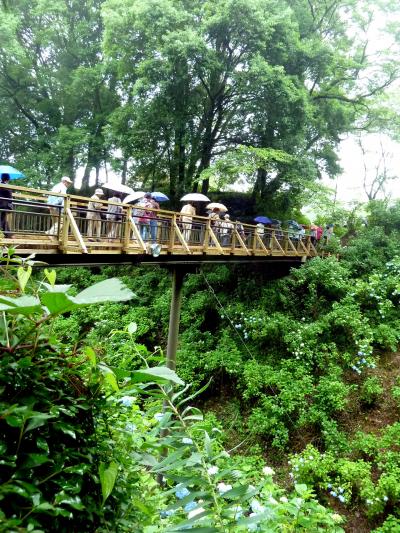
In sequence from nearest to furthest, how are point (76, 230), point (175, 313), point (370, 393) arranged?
point (76, 230) → point (175, 313) → point (370, 393)

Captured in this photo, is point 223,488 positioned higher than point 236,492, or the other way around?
point 236,492

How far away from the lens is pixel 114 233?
5539 mm

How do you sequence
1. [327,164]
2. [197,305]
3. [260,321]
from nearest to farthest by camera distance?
A: [260,321]
[197,305]
[327,164]

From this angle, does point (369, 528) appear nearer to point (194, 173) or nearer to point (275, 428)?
point (275, 428)

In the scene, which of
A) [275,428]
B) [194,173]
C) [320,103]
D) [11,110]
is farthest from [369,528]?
[11,110]

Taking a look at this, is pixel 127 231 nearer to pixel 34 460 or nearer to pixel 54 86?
pixel 34 460

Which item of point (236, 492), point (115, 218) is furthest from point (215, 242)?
point (236, 492)

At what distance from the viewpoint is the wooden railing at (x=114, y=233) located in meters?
4.18

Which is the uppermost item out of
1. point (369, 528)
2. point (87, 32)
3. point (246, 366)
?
point (87, 32)

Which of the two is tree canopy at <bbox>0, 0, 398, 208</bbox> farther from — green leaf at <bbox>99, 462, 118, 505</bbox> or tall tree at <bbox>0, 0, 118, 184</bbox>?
green leaf at <bbox>99, 462, 118, 505</bbox>

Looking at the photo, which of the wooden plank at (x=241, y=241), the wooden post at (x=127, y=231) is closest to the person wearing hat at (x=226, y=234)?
the wooden plank at (x=241, y=241)

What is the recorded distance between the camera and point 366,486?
5945mm

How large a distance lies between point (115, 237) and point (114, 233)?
185mm

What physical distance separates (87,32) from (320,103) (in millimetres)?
11510
